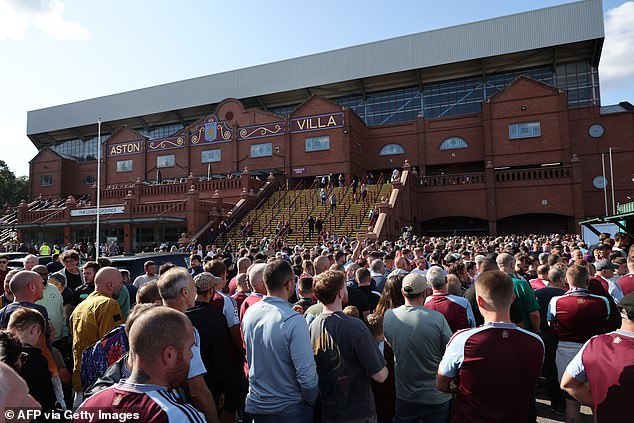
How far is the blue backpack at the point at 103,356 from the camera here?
3.23 m

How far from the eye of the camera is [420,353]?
12.3 ft

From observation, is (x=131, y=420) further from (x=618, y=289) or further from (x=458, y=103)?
(x=458, y=103)

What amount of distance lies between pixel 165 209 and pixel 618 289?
27.4m

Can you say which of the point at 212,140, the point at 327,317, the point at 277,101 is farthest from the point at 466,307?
the point at 277,101

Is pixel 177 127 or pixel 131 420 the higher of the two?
pixel 177 127

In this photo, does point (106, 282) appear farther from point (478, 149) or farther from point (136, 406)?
point (478, 149)

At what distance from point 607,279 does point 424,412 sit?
4690 mm

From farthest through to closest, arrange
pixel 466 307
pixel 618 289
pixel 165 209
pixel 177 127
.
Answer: pixel 177 127, pixel 165 209, pixel 618 289, pixel 466 307

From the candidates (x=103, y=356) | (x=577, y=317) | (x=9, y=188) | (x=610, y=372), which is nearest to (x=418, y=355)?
(x=610, y=372)

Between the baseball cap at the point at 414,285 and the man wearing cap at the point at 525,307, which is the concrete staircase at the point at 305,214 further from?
the baseball cap at the point at 414,285

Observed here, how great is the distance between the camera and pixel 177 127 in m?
58.4

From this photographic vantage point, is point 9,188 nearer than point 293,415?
No

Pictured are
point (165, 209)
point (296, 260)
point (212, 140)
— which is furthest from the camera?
point (212, 140)

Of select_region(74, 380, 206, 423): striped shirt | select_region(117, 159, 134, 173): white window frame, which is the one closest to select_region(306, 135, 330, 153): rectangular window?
select_region(117, 159, 134, 173): white window frame
